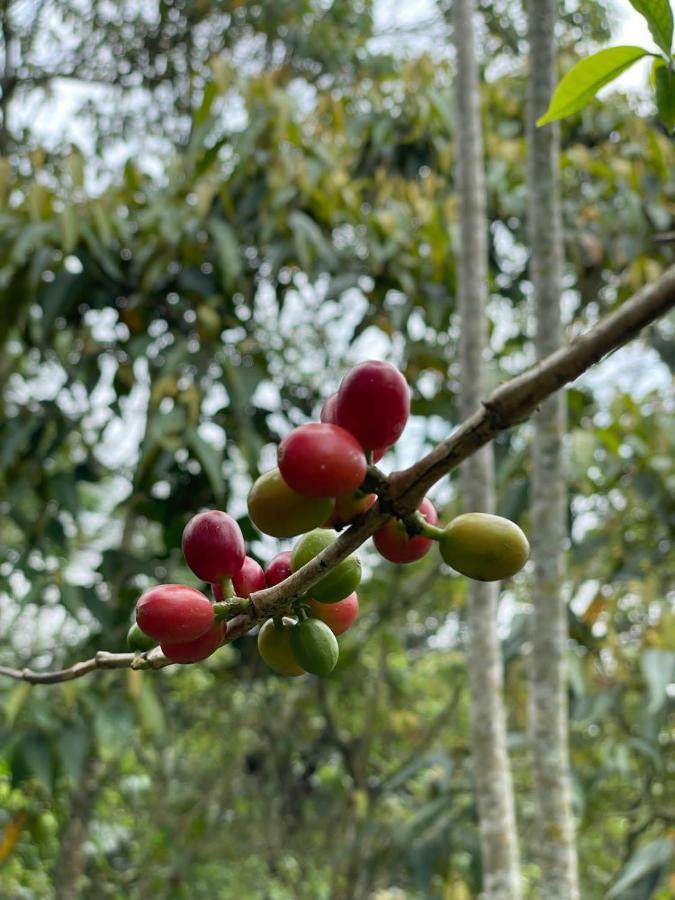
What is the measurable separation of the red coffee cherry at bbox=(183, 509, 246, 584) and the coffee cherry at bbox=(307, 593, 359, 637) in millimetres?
38

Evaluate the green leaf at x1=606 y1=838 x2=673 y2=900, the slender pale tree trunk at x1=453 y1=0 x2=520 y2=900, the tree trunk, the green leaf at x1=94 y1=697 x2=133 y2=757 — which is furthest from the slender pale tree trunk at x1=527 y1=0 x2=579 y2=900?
the tree trunk

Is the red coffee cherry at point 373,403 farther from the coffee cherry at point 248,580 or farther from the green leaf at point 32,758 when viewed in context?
the green leaf at point 32,758

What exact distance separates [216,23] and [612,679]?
3.10 meters

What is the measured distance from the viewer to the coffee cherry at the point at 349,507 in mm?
333

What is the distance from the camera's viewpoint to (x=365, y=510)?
344 millimetres

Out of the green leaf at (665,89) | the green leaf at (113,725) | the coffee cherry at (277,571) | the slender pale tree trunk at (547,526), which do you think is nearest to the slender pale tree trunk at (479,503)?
the slender pale tree trunk at (547,526)

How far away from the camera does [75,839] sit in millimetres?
2455

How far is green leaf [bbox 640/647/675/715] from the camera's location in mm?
1711

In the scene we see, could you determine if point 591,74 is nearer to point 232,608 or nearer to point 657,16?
point 657,16

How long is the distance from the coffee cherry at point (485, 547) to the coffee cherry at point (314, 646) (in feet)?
0.22

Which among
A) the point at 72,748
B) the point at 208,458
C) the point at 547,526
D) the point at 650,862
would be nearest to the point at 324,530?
the point at 547,526

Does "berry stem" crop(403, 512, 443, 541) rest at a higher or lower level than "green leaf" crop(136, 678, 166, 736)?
lower

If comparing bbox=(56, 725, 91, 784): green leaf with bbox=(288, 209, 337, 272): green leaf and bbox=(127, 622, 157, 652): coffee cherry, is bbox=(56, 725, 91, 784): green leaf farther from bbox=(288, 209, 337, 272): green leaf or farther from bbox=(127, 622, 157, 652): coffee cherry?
bbox=(127, 622, 157, 652): coffee cherry

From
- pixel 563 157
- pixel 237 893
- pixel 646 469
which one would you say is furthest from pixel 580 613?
pixel 237 893
